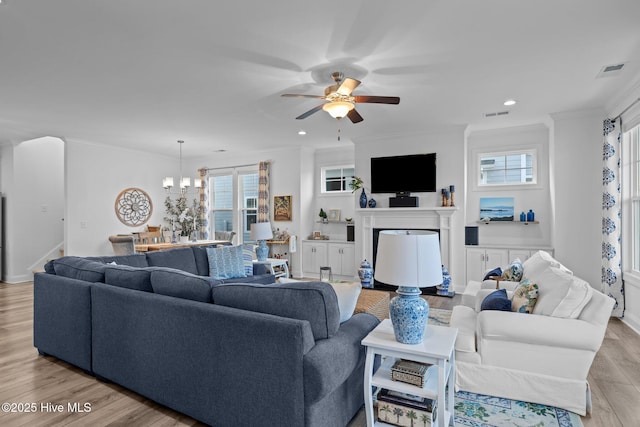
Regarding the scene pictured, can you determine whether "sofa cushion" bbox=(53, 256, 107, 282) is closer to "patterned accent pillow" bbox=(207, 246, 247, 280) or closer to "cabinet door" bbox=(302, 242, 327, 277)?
"patterned accent pillow" bbox=(207, 246, 247, 280)

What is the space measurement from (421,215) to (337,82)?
3.17 meters

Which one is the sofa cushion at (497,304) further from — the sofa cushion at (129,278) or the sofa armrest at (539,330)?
the sofa cushion at (129,278)

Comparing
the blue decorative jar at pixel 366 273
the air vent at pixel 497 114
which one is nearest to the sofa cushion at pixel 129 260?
the blue decorative jar at pixel 366 273

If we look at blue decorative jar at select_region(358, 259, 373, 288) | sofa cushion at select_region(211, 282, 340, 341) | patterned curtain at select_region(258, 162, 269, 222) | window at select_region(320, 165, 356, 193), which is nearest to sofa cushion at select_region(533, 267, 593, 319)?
sofa cushion at select_region(211, 282, 340, 341)

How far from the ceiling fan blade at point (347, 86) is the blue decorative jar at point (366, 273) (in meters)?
3.47

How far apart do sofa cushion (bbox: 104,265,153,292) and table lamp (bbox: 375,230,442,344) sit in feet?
5.60

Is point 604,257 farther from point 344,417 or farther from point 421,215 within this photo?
point 344,417

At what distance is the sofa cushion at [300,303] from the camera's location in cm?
185

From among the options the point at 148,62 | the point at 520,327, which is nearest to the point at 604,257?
the point at 520,327

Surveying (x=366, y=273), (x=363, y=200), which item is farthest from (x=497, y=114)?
(x=366, y=273)

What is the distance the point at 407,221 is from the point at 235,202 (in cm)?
409

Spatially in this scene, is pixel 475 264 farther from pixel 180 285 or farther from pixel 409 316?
pixel 180 285

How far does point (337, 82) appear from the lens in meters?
3.60

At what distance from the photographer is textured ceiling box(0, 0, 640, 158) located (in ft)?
8.21
